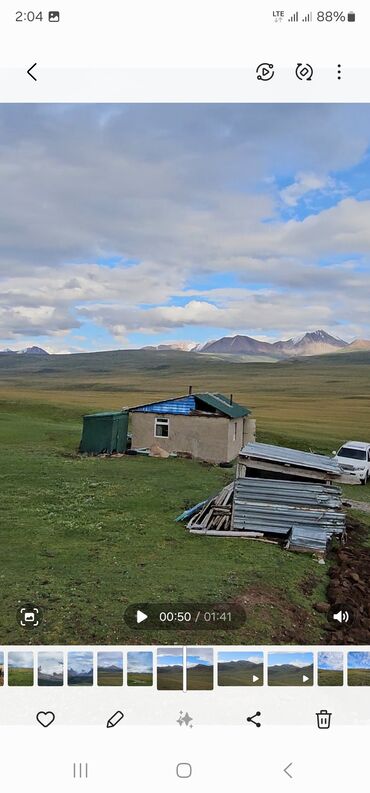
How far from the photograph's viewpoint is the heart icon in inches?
179

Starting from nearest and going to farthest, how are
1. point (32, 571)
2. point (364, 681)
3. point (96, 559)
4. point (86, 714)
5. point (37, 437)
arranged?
point (86, 714)
point (364, 681)
point (32, 571)
point (96, 559)
point (37, 437)

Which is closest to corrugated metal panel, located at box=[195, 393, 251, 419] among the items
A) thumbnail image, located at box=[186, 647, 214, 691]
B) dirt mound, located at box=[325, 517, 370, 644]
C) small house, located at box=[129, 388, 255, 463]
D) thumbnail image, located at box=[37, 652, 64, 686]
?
small house, located at box=[129, 388, 255, 463]

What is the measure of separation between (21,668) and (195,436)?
1051 inches

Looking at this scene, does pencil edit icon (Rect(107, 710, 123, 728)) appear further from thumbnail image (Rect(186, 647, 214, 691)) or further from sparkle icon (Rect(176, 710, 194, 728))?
thumbnail image (Rect(186, 647, 214, 691))

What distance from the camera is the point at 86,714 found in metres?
4.54

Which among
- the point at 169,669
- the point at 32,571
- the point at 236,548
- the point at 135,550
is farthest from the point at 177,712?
the point at 236,548

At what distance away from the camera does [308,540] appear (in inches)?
597

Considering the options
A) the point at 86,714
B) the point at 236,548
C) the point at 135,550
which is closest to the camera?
the point at 86,714

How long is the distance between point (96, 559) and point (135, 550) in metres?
1.37

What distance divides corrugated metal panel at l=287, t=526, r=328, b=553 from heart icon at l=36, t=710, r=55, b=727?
37.6ft

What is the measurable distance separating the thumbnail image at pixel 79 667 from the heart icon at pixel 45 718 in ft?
1.27

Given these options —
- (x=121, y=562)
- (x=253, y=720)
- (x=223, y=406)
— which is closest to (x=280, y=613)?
(x=121, y=562)
